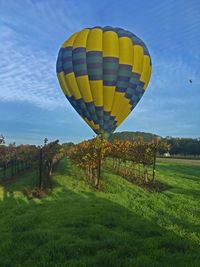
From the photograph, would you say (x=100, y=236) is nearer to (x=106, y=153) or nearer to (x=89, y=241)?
(x=89, y=241)

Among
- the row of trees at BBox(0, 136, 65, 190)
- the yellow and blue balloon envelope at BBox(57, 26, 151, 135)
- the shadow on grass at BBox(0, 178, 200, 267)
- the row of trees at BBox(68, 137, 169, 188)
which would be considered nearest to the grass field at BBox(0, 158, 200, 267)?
the shadow on grass at BBox(0, 178, 200, 267)

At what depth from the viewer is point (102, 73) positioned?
38906mm

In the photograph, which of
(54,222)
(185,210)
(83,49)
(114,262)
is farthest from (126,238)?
(83,49)

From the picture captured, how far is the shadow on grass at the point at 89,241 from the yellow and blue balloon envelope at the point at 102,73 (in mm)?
22498

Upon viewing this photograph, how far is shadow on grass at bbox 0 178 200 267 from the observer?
10469mm

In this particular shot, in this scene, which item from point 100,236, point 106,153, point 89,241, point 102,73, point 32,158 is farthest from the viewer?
point 32,158

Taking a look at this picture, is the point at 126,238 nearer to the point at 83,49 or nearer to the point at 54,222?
A: the point at 54,222

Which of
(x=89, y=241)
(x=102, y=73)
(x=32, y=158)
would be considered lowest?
(x=89, y=241)

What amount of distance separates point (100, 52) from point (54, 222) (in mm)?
26237

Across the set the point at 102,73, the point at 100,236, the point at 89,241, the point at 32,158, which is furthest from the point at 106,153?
the point at 89,241

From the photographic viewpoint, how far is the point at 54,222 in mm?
15391

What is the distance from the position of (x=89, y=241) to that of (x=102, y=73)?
2813cm

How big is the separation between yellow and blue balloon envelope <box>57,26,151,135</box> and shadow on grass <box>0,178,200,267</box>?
73.8 feet

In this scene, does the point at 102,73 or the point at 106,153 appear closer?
the point at 106,153
